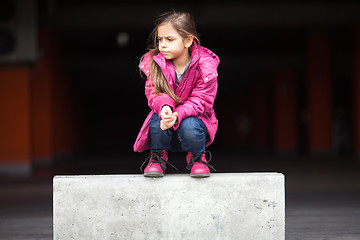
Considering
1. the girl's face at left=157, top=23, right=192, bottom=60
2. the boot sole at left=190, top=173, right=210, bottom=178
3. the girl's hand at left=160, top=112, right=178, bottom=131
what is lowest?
the boot sole at left=190, top=173, right=210, bottom=178

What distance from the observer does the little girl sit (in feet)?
8.43

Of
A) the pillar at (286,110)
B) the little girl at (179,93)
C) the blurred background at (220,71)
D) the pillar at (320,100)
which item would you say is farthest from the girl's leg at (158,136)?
the pillar at (286,110)

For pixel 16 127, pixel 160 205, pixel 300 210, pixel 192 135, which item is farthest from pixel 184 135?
pixel 16 127

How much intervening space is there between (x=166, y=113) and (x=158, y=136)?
0.18 m

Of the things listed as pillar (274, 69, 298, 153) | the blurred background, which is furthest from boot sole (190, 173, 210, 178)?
pillar (274, 69, 298, 153)

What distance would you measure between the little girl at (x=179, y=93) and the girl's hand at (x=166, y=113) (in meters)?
0.04

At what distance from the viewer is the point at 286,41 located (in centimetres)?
1736

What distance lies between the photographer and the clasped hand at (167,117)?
8.06 feet

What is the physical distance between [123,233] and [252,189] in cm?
71

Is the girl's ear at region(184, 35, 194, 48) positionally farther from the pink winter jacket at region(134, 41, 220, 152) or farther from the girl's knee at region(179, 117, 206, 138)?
the girl's knee at region(179, 117, 206, 138)

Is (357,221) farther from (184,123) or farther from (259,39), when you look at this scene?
(259,39)

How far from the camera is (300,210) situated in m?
4.26

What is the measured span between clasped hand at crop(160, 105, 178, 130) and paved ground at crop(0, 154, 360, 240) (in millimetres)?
1144

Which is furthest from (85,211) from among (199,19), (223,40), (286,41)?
(286,41)
